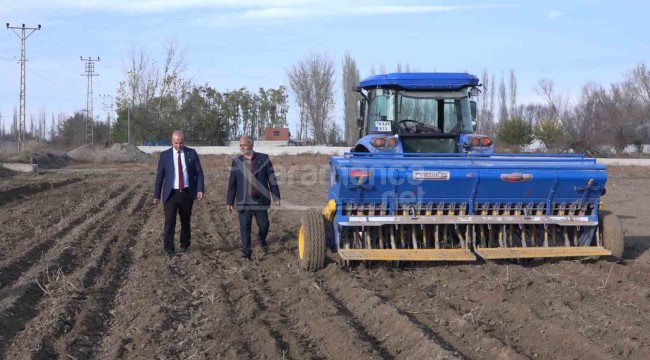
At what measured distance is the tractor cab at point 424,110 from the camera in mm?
10258

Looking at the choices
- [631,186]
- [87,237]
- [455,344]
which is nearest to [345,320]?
[455,344]

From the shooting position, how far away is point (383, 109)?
1047 cm

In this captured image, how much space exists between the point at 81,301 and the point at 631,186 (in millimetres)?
21944

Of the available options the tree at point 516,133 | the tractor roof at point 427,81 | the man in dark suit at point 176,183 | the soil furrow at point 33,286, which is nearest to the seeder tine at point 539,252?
the tractor roof at point 427,81

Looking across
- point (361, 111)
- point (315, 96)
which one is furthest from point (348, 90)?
point (361, 111)

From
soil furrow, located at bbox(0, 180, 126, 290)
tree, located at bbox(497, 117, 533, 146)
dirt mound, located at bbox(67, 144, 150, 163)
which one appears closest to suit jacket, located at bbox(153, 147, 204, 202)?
soil furrow, located at bbox(0, 180, 126, 290)

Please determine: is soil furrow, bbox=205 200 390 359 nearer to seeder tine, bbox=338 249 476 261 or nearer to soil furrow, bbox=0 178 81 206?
seeder tine, bbox=338 249 476 261

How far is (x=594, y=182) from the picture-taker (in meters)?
8.30

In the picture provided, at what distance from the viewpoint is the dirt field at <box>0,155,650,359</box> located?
5332 mm

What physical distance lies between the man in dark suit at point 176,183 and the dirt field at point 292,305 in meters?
0.46

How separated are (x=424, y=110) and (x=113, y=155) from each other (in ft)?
117

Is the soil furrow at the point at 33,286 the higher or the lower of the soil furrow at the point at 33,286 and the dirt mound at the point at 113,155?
the lower

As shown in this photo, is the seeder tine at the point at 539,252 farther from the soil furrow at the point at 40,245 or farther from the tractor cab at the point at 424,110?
the soil furrow at the point at 40,245

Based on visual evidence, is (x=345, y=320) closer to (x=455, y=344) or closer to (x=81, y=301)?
(x=455, y=344)
